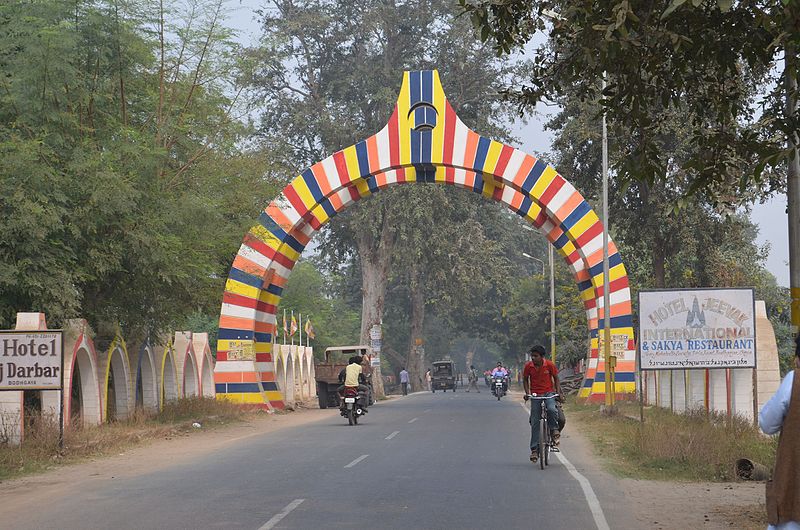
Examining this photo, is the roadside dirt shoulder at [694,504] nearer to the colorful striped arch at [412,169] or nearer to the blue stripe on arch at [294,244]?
the colorful striped arch at [412,169]

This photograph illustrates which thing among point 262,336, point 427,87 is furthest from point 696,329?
point 262,336

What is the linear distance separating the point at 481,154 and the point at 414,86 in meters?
3.29

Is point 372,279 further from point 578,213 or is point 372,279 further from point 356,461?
point 356,461

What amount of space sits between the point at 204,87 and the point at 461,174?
38.2ft

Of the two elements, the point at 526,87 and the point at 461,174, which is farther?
the point at 461,174

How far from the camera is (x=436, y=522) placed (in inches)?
436

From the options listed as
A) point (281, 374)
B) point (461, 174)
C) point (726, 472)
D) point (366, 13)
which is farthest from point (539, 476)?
point (366, 13)

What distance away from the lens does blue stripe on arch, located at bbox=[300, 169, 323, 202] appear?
36.2m

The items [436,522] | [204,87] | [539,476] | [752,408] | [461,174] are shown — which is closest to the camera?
[436,522]

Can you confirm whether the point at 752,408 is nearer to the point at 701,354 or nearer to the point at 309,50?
the point at 701,354

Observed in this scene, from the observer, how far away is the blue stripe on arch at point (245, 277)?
35625 mm

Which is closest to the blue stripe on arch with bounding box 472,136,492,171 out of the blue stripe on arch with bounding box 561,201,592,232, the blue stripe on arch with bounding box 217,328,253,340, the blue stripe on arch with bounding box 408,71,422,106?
the blue stripe on arch with bounding box 408,71,422,106

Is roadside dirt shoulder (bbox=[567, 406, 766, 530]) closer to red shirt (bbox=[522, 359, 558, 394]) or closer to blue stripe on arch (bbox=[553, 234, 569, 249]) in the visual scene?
red shirt (bbox=[522, 359, 558, 394])

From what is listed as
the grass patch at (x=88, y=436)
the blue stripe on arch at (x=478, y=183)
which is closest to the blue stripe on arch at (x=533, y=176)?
the blue stripe on arch at (x=478, y=183)
